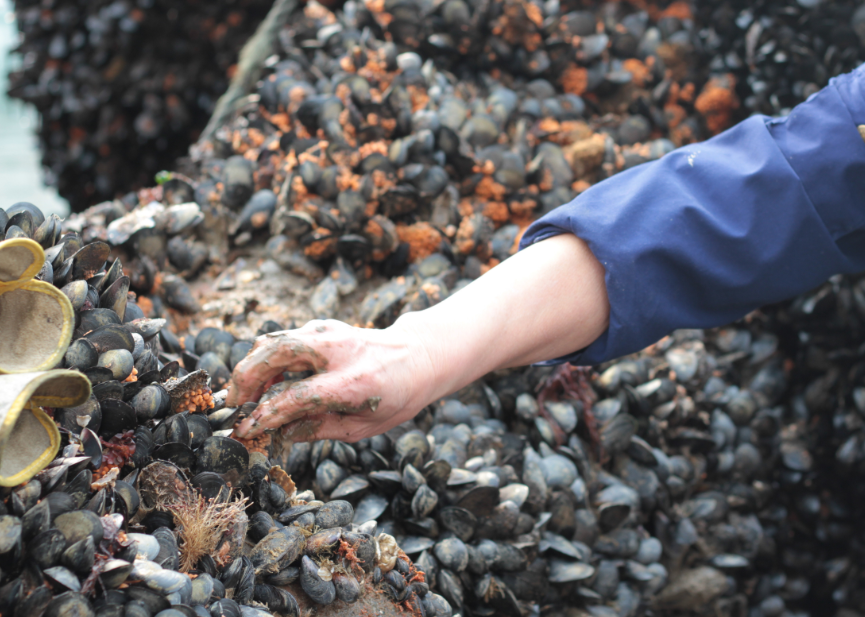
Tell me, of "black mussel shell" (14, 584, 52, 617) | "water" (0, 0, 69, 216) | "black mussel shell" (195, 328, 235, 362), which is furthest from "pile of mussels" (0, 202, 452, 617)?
"water" (0, 0, 69, 216)

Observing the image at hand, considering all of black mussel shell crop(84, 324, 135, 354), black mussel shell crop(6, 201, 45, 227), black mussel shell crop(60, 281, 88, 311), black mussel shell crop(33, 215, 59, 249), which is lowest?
black mussel shell crop(84, 324, 135, 354)

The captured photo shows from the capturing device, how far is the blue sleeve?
48.3 inches

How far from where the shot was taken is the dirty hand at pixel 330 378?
3.43ft

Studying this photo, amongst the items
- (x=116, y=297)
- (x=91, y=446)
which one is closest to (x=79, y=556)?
(x=91, y=446)

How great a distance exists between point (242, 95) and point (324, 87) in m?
0.60

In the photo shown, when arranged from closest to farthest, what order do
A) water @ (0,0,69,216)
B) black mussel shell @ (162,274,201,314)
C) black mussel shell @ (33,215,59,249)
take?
black mussel shell @ (33,215,59,249) → black mussel shell @ (162,274,201,314) → water @ (0,0,69,216)

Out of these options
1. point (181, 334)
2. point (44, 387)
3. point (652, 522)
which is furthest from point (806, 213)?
point (181, 334)

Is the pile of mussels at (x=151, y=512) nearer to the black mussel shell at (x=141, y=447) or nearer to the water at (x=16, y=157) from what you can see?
the black mussel shell at (x=141, y=447)

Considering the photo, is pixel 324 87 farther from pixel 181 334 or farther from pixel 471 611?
pixel 471 611

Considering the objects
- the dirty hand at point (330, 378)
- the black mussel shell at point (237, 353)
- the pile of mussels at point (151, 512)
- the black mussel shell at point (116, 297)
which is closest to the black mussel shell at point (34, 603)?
the pile of mussels at point (151, 512)

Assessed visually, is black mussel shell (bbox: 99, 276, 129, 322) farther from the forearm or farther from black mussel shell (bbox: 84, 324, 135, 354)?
the forearm

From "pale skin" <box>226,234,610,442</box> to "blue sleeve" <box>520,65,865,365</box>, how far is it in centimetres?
6

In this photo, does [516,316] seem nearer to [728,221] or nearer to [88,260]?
[728,221]

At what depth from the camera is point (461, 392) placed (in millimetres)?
1786
